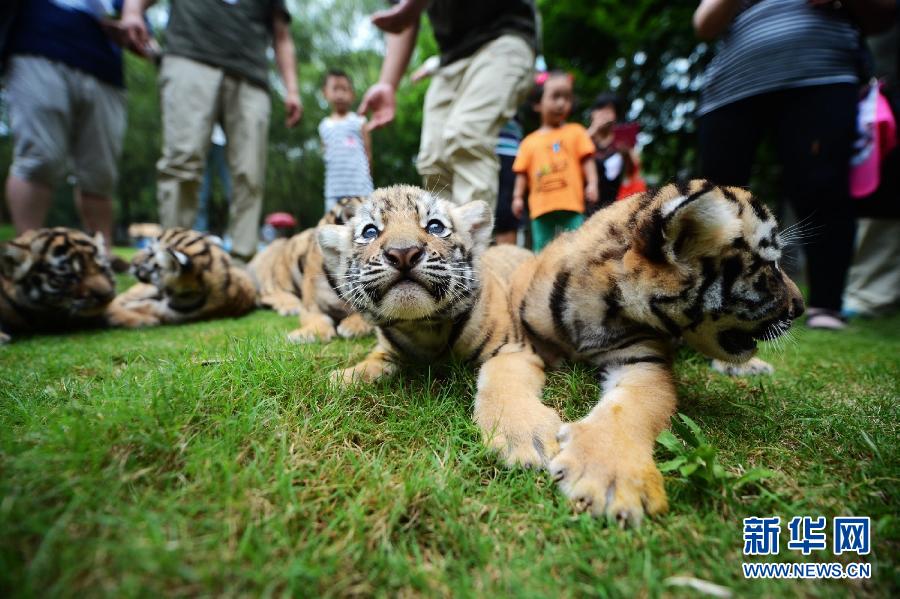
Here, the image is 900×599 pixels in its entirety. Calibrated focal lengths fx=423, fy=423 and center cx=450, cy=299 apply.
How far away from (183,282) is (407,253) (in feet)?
11.4

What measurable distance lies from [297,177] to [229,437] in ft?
73.0

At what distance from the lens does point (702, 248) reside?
1.75 metres

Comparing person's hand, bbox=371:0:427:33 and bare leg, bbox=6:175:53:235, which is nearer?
person's hand, bbox=371:0:427:33

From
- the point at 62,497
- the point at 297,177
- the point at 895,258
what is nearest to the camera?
the point at 62,497

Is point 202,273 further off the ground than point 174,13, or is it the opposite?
point 174,13

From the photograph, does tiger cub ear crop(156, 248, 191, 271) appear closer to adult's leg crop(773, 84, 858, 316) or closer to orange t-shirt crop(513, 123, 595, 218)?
orange t-shirt crop(513, 123, 595, 218)

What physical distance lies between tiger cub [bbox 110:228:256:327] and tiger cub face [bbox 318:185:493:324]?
8.34 feet

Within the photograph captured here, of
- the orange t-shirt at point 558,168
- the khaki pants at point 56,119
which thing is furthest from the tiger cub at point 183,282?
the orange t-shirt at point 558,168

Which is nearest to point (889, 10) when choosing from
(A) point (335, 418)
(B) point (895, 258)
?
(B) point (895, 258)

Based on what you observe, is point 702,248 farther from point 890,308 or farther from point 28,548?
point 890,308

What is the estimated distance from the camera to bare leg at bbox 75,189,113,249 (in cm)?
517

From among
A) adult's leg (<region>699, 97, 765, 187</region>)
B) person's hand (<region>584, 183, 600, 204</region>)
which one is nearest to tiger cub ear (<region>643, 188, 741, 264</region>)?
adult's leg (<region>699, 97, 765, 187</region>)

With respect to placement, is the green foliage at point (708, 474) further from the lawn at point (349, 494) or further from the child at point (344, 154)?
the child at point (344, 154)

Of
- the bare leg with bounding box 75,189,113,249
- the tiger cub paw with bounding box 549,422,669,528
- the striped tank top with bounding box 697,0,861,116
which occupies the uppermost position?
the striped tank top with bounding box 697,0,861,116
